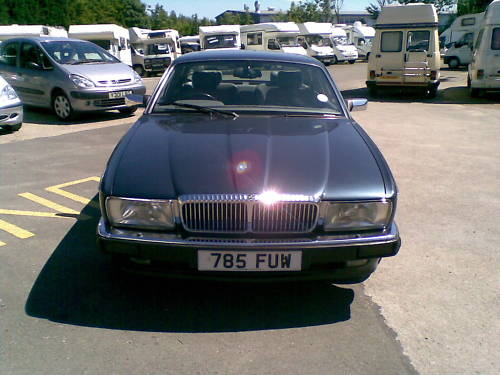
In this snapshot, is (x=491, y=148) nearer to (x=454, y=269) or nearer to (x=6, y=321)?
(x=454, y=269)

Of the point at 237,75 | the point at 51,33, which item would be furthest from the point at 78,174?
the point at 51,33

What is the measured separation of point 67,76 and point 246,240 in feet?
28.3

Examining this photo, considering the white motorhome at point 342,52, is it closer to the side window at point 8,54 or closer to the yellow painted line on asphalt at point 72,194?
the side window at point 8,54

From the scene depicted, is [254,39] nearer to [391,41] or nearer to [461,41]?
[461,41]

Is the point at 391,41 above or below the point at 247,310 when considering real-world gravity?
above

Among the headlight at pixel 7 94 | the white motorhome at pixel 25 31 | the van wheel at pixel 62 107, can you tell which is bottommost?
the van wheel at pixel 62 107

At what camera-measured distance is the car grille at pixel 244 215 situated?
2.67 meters

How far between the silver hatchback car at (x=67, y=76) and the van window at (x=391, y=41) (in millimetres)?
7969

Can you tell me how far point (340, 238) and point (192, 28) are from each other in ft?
218

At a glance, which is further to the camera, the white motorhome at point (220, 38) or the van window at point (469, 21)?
the white motorhome at point (220, 38)

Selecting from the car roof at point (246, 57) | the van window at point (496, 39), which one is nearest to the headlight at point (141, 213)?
the car roof at point (246, 57)

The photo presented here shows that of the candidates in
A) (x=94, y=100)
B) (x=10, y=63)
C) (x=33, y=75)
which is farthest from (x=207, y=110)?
(x=10, y=63)

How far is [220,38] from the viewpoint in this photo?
25969 millimetres

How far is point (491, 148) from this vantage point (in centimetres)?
798
